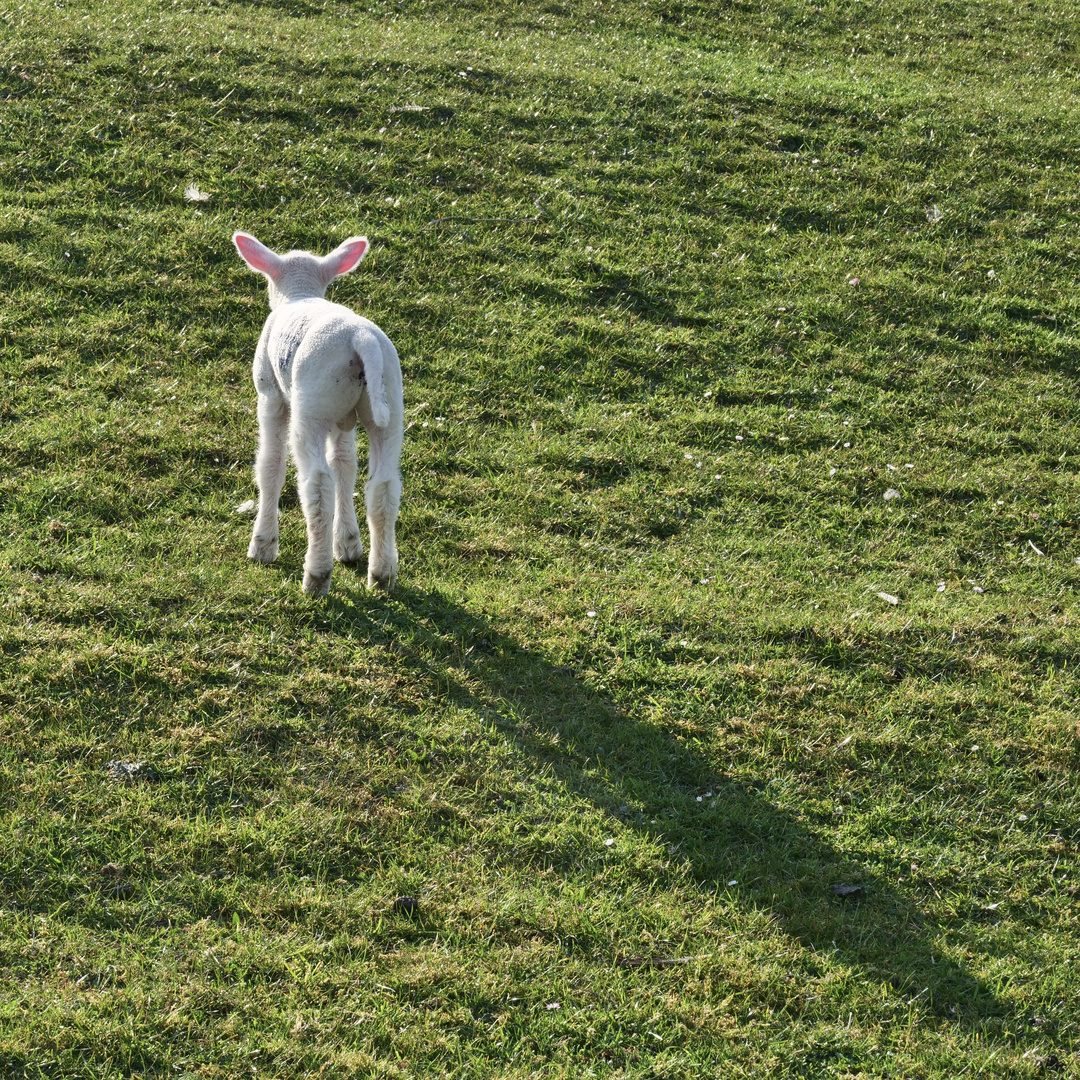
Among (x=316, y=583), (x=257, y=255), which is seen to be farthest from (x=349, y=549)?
(x=257, y=255)

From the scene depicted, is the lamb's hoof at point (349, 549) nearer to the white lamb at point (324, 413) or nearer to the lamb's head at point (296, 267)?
the white lamb at point (324, 413)

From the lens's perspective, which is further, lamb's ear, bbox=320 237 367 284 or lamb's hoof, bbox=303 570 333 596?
lamb's ear, bbox=320 237 367 284

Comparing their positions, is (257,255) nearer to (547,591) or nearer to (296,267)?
(296,267)

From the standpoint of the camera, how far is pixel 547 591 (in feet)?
24.6

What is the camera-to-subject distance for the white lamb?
6.35 metres

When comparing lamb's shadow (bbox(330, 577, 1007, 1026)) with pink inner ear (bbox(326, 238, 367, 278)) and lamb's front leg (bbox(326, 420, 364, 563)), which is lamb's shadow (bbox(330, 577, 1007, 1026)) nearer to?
lamb's front leg (bbox(326, 420, 364, 563))

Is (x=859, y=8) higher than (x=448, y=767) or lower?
higher

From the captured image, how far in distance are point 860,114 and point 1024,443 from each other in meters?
7.08

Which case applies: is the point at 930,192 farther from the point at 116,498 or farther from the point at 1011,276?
the point at 116,498

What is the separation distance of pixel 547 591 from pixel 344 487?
60.6 inches

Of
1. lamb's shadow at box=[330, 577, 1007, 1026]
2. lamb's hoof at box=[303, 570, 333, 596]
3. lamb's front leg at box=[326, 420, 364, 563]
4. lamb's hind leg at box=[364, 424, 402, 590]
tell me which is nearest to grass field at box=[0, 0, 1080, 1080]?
lamb's shadow at box=[330, 577, 1007, 1026]

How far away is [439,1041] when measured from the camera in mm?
4488

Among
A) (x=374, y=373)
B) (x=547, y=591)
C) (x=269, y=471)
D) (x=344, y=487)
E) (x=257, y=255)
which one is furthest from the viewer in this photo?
(x=547, y=591)

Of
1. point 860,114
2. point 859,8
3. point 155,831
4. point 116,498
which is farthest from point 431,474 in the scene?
point 859,8
